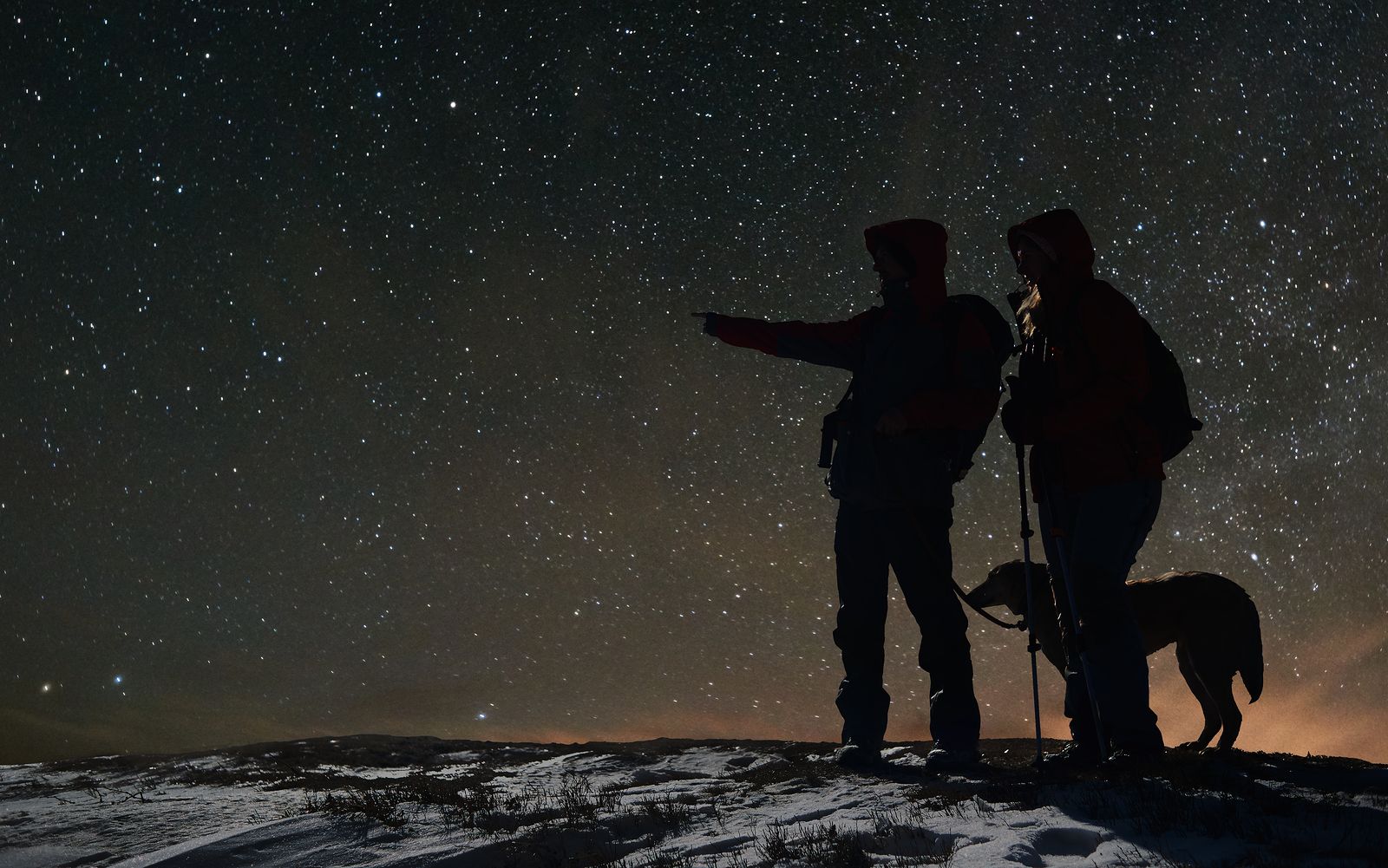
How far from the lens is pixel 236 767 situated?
7.52 m

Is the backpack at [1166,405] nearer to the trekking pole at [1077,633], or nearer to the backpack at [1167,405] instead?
the backpack at [1167,405]

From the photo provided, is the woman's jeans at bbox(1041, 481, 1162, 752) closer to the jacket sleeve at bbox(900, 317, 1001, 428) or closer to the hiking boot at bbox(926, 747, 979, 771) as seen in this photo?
the hiking boot at bbox(926, 747, 979, 771)

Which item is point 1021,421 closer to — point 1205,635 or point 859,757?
point 859,757

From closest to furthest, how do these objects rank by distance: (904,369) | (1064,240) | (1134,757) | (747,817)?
(747,817) → (1134,757) → (1064,240) → (904,369)

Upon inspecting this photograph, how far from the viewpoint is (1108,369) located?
4.24m

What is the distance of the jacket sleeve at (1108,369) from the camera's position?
13.8 feet

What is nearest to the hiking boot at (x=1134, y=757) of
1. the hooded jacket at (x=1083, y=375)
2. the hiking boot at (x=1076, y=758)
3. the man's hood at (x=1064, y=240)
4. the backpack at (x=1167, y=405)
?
the hiking boot at (x=1076, y=758)

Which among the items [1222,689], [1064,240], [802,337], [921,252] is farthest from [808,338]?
[1222,689]

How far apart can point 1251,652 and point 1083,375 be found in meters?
3.33

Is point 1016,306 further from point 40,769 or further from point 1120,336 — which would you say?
point 40,769

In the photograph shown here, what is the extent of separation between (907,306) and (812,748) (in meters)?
3.26

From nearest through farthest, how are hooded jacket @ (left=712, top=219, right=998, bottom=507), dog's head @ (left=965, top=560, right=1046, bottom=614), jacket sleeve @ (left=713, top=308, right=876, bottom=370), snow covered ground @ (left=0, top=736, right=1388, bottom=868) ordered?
snow covered ground @ (left=0, top=736, right=1388, bottom=868) → hooded jacket @ (left=712, top=219, right=998, bottom=507) → jacket sleeve @ (left=713, top=308, right=876, bottom=370) → dog's head @ (left=965, top=560, right=1046, bottom=614)

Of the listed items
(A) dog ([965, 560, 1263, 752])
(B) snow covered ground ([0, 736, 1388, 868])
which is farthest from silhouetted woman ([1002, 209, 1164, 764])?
(A) dog ([965, 560, 1263, 752])

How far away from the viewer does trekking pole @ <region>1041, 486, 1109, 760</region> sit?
4.17 metres
